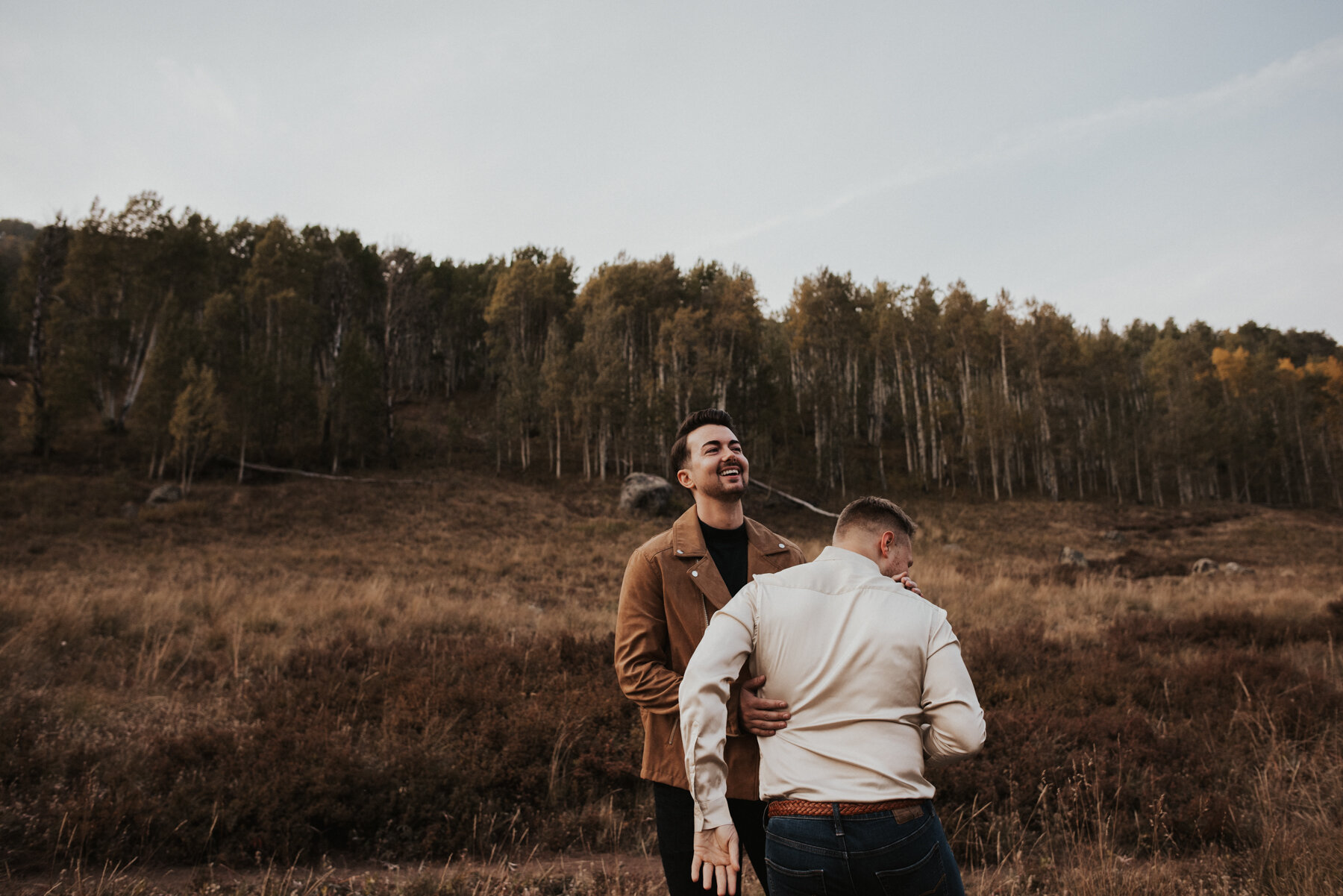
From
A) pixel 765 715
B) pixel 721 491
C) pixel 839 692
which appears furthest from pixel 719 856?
pixel 721 491

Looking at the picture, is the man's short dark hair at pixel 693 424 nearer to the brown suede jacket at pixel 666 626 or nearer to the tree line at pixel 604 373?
the brown suede jacket at pixel 666 626

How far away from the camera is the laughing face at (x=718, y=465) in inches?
97.3

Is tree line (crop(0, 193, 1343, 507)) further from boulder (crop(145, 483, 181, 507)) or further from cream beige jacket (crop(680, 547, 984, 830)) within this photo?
cream beige jacket (crop(680, 547, 984, 830))

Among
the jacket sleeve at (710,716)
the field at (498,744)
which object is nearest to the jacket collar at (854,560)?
the jacket sleeve at (710,716)

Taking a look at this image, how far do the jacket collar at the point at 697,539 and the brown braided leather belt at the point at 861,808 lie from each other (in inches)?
37.3

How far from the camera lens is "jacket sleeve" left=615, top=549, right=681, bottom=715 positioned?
7.57ft

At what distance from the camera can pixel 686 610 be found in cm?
242

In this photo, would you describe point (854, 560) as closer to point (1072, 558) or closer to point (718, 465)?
point (718, 465)

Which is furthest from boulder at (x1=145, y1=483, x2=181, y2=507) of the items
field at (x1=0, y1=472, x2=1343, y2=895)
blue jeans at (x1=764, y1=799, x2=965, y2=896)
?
blue jeans at (x1=764, y1=799, x2=965, y2=896)

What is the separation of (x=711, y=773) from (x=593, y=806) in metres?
3.65

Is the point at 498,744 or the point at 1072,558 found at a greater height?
the point at 1072,558

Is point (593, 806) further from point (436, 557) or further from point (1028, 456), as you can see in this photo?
point (1028, 456)

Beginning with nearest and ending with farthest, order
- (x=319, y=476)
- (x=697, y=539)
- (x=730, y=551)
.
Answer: (x=697, y=539), (x=730, y=551), (x=319, y=476)

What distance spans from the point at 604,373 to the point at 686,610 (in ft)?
106
